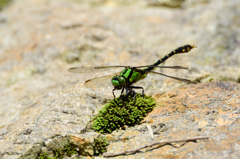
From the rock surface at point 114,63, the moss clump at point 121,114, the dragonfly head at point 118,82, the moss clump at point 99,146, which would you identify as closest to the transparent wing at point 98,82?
the rock surface at point 114,63

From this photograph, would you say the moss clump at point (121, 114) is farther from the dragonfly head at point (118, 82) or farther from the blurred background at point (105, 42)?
the blurred background at point (105, 42)

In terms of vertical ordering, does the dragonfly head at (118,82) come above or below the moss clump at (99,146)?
above

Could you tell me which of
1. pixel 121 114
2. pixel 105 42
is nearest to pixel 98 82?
pixel 121 114

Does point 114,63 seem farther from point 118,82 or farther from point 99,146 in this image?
point 99,146

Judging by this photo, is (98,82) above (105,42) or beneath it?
beneath

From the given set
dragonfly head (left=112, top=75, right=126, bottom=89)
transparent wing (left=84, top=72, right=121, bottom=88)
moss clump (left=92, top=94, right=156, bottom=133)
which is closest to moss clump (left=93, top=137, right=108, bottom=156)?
moss clump (left=92, top=94, right=156, bottom=133)

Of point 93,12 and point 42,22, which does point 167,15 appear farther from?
point 42,22
